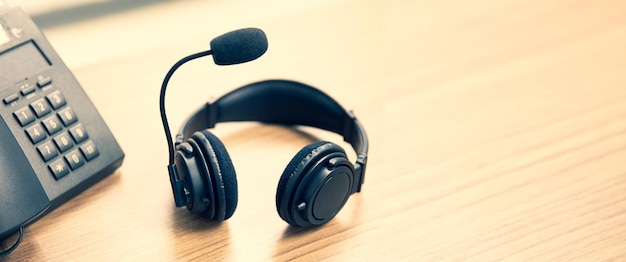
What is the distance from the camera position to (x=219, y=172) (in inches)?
19.8

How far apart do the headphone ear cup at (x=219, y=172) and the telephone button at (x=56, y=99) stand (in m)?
0.13

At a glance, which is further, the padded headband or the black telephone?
the padded headband

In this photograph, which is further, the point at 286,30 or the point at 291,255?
the point at 286,30

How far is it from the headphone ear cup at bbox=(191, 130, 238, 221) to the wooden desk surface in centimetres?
4

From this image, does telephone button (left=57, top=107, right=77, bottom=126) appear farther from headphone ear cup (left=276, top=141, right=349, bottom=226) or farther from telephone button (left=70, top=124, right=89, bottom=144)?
headphone ear cup (left=276, top=141, right=349, bottom=226)

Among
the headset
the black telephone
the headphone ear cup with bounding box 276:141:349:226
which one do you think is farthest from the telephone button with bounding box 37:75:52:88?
the headphone ear cup with bounding box 276:141:349:226

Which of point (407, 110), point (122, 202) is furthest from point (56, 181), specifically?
point (407, 110)

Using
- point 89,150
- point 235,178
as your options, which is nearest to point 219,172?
point 235,178

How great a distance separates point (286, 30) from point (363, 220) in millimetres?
352

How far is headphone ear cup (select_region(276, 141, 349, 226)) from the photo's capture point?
50 centimetres

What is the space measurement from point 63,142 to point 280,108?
0.66 feet

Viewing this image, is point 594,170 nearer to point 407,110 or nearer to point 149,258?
point 407,110

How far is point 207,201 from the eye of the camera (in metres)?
0.52

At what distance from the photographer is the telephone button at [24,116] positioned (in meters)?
0.54
